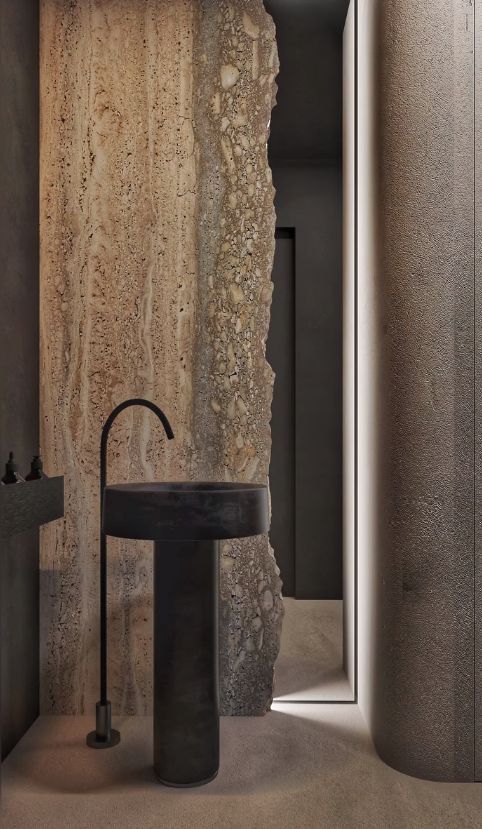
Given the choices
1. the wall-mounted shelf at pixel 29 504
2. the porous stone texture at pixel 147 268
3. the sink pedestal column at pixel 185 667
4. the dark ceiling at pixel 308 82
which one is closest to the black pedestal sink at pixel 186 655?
the sink pedestal column at pixel 185 667

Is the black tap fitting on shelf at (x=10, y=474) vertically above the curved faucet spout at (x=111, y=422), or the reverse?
the curved faucet spout at (x=111, y=422)

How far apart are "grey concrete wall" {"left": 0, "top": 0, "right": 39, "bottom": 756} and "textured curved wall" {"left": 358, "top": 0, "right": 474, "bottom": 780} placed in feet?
3.67

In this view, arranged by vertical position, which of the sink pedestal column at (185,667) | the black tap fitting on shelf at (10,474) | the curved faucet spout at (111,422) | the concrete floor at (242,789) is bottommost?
the concrete floor at (242,789)

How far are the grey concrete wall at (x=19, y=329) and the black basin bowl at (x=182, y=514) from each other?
1.58 ft

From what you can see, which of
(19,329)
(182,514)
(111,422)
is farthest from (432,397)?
(19,329)

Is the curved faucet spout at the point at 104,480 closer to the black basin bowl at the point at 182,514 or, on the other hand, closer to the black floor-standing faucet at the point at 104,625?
the black floor-standing faucet at the point at 104,625

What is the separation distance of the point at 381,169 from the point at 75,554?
1.58m

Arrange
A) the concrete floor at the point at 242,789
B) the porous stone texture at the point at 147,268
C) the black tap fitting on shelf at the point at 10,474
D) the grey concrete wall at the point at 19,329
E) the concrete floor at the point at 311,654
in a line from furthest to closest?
the concrete floor at the point at 311,654
the porous stone texture at the point at 147,268
the grey concrete wall at the point at 19,329
the black tap fitting on shelf at the point at 10,474
the concrete floor at the point at 242,789

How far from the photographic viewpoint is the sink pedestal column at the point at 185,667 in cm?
160

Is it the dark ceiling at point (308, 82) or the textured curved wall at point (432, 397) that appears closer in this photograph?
the textured curved wall at point (432, 397)

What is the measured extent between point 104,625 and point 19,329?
97cm

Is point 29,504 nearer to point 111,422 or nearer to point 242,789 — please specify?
point 111,422

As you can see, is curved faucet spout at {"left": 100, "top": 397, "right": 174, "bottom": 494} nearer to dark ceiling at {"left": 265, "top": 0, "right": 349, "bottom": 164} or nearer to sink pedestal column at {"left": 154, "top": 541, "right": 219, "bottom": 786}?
sink pedestal column at {"left": 154, "top": 541, "right": 219, "bottom": 786}

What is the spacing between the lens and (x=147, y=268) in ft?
6.77
